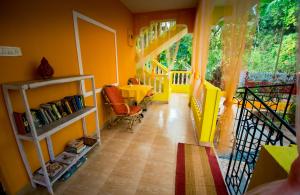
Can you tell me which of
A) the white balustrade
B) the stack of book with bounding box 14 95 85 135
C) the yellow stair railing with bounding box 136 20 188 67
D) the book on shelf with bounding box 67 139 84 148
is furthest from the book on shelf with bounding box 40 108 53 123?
the white balustrade

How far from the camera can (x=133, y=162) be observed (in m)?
1.89

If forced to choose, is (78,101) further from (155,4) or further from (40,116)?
(155,4)

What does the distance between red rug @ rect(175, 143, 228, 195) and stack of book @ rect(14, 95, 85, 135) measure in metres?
1.63

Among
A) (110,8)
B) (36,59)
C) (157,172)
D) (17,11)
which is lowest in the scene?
(157,172)

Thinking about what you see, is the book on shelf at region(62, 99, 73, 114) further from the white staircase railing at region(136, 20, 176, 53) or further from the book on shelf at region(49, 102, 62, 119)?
the white staircase railing at region(136, 20, 176, 53)

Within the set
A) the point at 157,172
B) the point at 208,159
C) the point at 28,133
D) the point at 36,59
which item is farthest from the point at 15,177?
the point at 208,159

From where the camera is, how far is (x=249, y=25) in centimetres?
115

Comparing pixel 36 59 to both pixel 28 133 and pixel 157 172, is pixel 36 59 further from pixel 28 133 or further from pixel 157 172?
pixel 157 172

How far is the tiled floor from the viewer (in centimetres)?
152

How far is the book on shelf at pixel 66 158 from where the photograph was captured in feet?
5.55

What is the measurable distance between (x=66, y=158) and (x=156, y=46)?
391 centimetres

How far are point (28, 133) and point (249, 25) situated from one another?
2268mm

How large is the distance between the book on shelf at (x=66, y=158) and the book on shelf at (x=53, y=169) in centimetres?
6

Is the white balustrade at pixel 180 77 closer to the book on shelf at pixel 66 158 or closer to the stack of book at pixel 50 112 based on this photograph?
the stack of book at pixel 50 112
